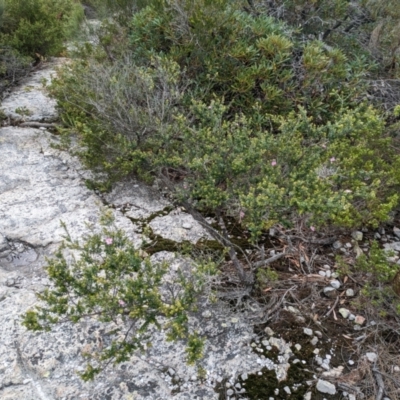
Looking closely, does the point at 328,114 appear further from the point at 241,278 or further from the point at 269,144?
the point at 241,278

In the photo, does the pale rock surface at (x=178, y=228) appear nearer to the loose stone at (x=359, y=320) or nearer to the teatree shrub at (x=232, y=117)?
the teatree shrub at (x=232, y=117)

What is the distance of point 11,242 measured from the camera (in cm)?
332

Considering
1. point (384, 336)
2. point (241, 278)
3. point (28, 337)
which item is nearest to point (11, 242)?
point (28, 337)

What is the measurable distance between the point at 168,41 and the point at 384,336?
3.65m

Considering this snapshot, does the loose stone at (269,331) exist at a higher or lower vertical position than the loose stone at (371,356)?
lower

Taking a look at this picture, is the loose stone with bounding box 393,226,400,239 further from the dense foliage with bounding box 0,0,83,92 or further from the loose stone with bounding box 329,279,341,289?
the dense foliage with bounding box 0,0,83,92

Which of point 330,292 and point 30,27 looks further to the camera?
point 30,27

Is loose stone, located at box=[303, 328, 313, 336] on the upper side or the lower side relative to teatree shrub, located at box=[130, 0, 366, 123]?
lower

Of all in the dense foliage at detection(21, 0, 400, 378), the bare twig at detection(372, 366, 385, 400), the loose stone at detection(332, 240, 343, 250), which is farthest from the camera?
the loose stone at detection(332, 240, 343, 250)

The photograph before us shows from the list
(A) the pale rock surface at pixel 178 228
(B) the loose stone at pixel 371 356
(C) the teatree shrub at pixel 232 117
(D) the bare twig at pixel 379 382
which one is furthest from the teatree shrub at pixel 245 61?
(D) the bare twig at pixel 379 382

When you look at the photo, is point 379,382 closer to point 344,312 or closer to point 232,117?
point 344,312

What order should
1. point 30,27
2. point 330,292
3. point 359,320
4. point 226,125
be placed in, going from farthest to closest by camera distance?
point 30,27 < point 226,125 < point 330,292 < point 359,320

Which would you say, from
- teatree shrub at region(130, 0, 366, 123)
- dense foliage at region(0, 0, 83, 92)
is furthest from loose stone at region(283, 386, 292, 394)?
dense foliage at region(0, 0, 83, 92)

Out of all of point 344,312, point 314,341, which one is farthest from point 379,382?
point 344,312
